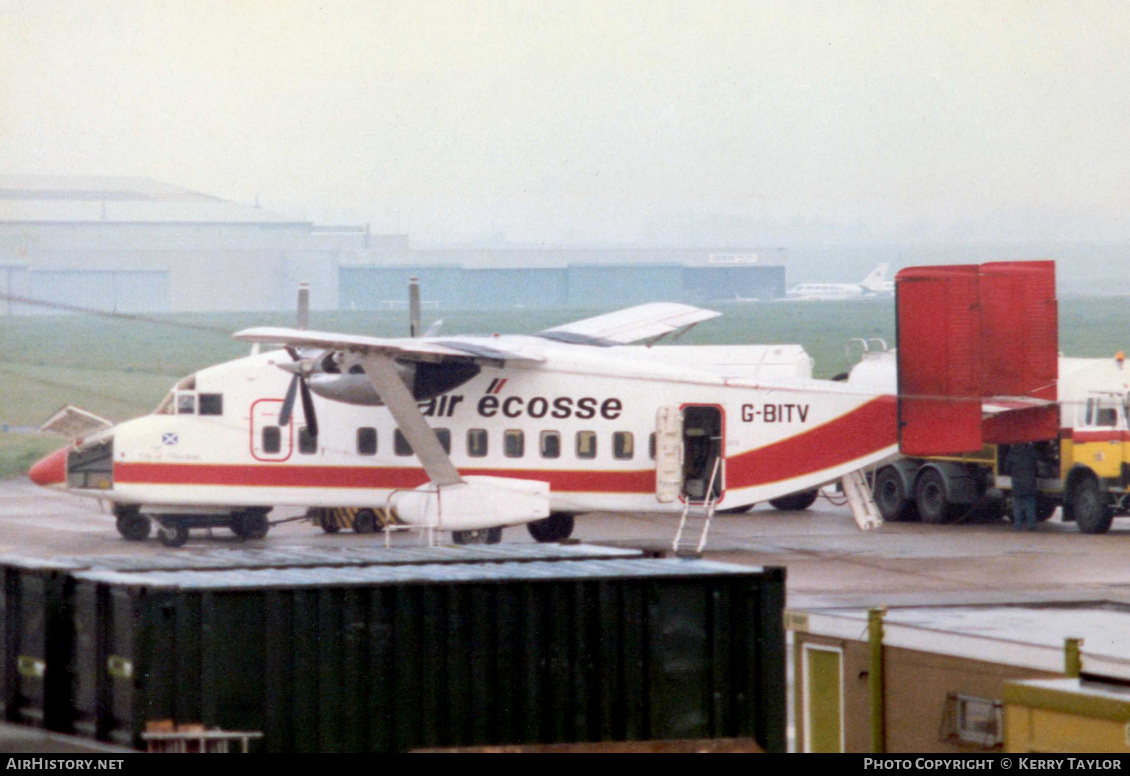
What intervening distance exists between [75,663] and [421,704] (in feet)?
7.52

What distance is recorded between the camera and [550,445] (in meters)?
25.9

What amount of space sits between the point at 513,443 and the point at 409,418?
202cm

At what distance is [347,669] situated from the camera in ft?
33.1

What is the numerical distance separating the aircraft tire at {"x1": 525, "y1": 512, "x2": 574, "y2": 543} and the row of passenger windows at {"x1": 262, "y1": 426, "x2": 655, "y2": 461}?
83.5 inches

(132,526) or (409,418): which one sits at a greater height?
(409,418)

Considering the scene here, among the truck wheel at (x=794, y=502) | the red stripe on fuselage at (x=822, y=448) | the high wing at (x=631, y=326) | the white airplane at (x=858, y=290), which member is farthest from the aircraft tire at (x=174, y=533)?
the white airplane at (x=858, y=290)

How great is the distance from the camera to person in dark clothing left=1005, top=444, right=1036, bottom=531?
29.1 metres

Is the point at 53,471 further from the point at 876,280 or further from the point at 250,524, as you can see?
the point at 876,280

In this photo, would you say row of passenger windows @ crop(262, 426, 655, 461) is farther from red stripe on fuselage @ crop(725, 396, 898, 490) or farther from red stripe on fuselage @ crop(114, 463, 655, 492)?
red stripe on fuselage @ crop(725, 396, 898, 490)

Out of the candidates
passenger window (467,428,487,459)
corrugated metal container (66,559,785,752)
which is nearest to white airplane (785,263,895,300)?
passenger window (467,428,487,459)

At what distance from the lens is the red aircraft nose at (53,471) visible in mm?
27078

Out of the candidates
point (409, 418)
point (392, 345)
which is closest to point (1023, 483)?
point (409, 418)

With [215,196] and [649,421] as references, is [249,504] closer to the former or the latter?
[649,421]
